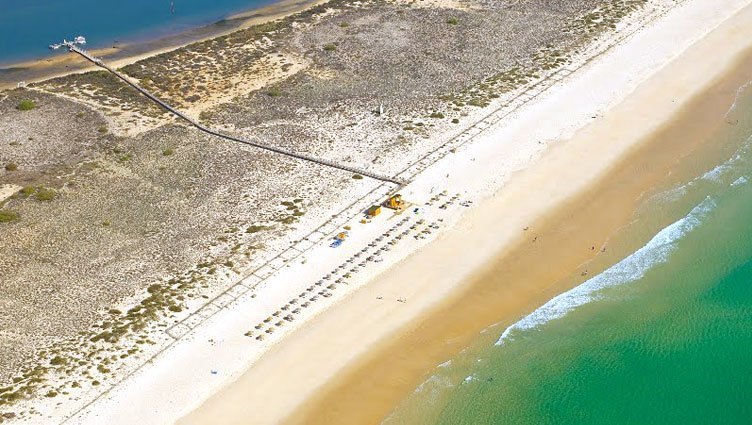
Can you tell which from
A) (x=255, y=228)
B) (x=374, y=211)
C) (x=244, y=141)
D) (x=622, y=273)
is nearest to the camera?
(x=622, y=273)

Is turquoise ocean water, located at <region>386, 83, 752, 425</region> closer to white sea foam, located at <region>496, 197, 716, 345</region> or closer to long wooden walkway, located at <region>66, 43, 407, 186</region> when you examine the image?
white sea foam, located at <region>496, 197, 716, 345</region>

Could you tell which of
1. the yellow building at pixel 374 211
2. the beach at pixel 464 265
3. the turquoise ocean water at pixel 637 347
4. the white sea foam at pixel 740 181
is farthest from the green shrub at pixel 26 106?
the white sea foam at pixel 740 181

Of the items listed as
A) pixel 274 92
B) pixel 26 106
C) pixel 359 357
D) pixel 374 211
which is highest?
pixel 26 106

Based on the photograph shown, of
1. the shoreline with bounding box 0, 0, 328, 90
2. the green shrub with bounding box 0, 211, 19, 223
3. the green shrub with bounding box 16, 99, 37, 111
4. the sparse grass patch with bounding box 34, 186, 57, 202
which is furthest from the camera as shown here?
the shoreline with bounding box 0, 0, 328, 90

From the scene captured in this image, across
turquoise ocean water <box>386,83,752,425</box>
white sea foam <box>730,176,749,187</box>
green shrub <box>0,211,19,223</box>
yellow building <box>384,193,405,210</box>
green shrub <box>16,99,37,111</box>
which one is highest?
green shrub <box>16,99,37,111</box>

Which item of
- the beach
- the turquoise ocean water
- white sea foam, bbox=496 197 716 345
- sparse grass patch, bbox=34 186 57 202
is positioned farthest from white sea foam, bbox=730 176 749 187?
sparse grass patch, bbox=34 186 57 202

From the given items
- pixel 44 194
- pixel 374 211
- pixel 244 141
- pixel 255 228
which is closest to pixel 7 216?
pixel 44 194

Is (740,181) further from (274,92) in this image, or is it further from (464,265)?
(274,92)
